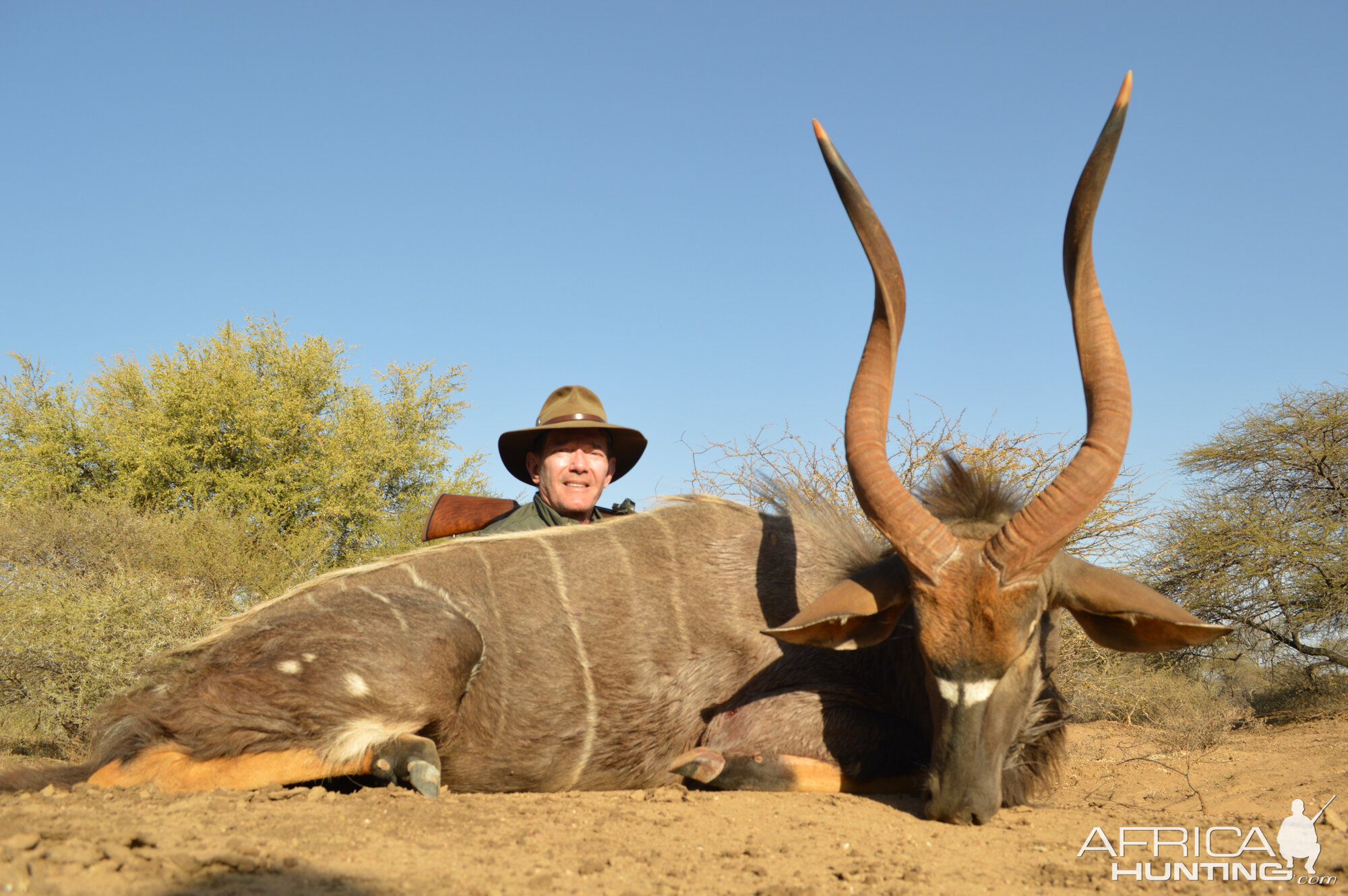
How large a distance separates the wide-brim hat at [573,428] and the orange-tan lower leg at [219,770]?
111 inches

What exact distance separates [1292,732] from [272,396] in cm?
1306

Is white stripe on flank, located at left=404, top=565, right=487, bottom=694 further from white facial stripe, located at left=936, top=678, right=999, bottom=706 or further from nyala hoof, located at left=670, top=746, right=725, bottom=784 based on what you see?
white facial stripe, located at left=936, top=678, right=999, bottom=706

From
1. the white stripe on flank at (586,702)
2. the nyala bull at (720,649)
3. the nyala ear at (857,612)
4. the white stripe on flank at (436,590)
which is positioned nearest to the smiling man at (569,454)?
the nyala bull at (720,649)

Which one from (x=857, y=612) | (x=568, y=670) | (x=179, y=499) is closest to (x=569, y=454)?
(x=568, y=670)

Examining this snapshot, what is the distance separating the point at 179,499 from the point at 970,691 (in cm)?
1207

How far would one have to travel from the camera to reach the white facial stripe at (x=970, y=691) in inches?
138

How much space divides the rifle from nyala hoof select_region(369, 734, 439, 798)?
8.30ft

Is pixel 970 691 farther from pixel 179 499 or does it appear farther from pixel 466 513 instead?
pixel 179 499

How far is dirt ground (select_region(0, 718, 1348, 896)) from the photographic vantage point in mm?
2385

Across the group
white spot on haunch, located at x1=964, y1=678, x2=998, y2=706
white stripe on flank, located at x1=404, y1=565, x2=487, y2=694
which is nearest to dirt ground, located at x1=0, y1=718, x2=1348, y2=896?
white spot on haunch, located at x1=964, y1=678, x2=998, y2=706

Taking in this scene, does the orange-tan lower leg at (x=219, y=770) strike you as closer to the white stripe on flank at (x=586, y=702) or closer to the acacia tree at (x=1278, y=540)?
the white stripe on flank at (x=586, y=702)

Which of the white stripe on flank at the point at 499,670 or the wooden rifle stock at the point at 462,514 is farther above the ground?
the wooden rifle stock at the point at 462,514

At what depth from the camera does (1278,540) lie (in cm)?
1091

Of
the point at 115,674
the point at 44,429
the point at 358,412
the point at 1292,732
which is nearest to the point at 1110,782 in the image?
the point at 1292,732
